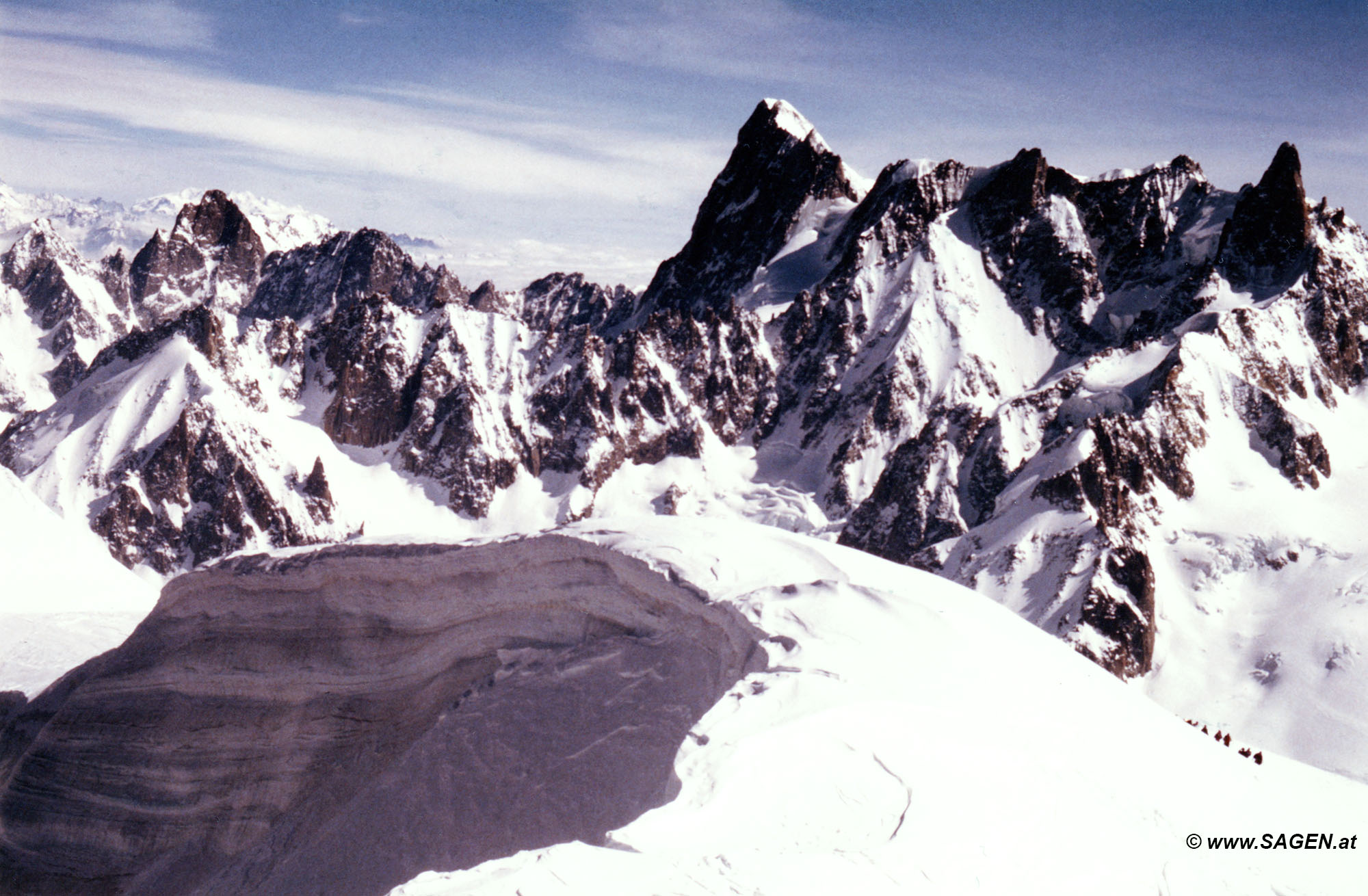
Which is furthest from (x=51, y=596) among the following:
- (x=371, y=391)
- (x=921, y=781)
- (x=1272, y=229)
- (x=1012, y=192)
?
(x=1012, y=192)

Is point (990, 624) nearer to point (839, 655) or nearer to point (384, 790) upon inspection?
point (839, 655)

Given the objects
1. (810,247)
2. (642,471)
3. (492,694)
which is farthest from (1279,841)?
(810,247)

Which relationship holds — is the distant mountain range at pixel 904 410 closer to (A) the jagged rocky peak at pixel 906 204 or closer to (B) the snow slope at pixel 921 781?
(A) the jagged rocky peak at pixel 906 204

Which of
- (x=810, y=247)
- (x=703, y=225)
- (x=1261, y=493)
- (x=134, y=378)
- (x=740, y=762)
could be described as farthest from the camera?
(x=703, y=225)

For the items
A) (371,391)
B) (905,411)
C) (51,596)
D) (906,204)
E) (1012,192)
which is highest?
(1012,192)

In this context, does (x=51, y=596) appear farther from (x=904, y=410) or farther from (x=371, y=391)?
(x=371, y=391)

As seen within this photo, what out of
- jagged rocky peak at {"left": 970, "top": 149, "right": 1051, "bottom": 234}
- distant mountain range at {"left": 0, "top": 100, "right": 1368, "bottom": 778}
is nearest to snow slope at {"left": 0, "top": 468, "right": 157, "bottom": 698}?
distant mountain range at {"left": 0, "top": 100, "right": 1368, "bottom": 778}
